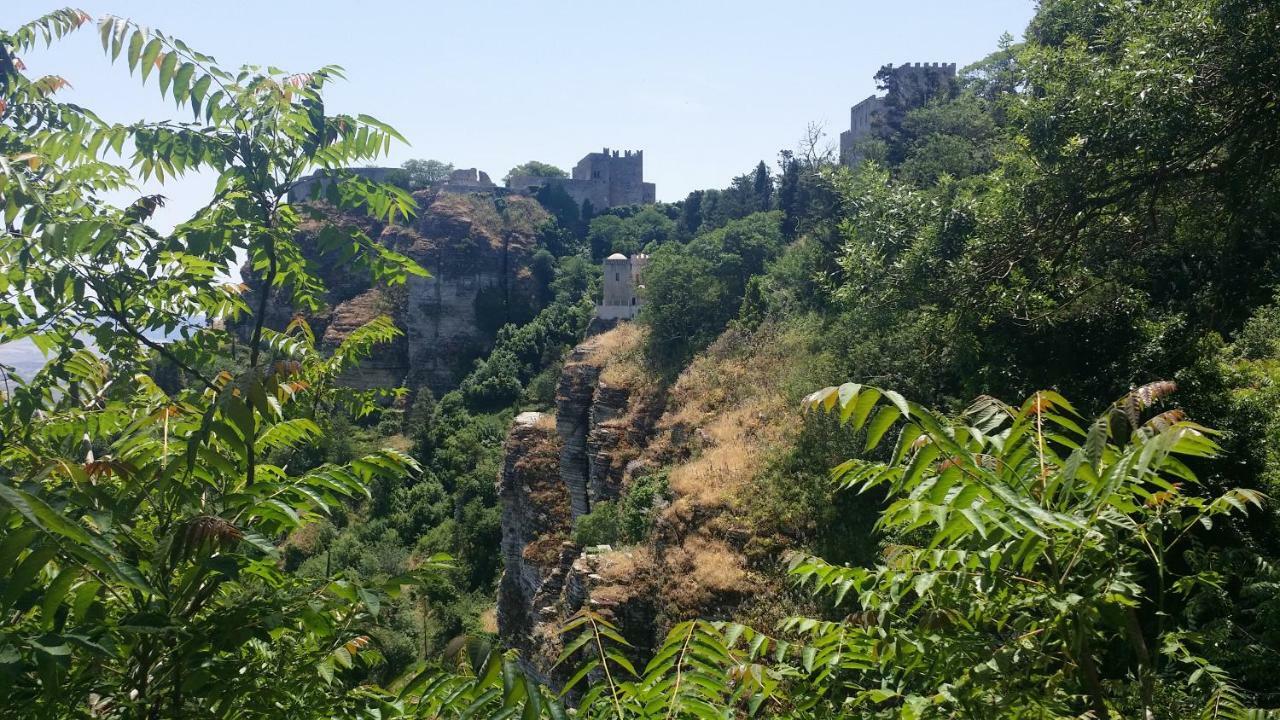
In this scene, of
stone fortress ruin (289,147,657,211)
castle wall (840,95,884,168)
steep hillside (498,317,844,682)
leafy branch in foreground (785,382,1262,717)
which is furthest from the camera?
stone fortress ruin (289,147,657,211)

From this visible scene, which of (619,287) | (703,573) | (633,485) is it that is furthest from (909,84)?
(703,573)

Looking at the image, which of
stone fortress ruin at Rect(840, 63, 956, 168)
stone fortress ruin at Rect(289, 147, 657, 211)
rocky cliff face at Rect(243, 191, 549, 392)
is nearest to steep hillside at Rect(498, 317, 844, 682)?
stone fortress ruin at Rect(840, 63, 956, 168)

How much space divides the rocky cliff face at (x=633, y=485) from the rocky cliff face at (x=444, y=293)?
30211 millimetres

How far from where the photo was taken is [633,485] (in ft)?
60.0

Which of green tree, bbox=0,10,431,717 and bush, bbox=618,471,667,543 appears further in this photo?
bush, bbox=618,471,667,543

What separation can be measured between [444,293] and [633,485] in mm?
44397

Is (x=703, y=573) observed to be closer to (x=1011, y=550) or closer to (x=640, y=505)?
(x=640, y=505)

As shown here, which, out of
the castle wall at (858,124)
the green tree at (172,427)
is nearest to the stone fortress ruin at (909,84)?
the castle wall at (858,124)

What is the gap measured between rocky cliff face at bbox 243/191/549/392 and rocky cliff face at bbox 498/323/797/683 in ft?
99.1

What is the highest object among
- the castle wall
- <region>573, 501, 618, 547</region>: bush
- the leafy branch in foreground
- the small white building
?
the castle wall

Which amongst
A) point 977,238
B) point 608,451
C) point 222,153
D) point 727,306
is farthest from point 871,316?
point 727,306

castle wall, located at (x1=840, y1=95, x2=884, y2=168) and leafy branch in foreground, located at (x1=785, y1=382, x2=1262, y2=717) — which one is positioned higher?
castle wall, located at (x1=840, y1=95, x2=884, y2=168)

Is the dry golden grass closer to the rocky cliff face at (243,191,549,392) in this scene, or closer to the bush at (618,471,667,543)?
the bush at (618,471,667,543)

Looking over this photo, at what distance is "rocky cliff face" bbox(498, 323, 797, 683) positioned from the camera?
1213cm
